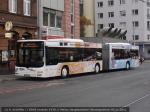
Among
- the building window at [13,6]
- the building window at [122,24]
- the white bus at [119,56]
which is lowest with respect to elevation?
the white bus at [119,56]

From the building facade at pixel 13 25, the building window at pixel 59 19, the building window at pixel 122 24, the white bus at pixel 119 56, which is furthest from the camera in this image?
the building window at pixel 122 24

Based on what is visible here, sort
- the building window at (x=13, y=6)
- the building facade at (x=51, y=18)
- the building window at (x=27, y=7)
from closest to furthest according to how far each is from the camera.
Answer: the building window at (x=13, y=6), the building window at (x=27, y=7), the building facade at (x=51, y=18)

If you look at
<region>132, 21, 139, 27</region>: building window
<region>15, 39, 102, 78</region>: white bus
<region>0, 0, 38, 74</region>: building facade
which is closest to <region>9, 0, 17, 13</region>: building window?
<region>0, 0, 38, 74</region>: building facade

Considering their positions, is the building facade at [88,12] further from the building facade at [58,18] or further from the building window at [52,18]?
the building window at [52,18]

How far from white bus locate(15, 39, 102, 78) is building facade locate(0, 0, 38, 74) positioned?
4.40m

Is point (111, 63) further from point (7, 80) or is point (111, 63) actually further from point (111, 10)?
point (111, 10)

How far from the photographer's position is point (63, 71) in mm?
30312

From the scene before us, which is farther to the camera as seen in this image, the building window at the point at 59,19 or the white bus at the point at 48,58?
the building window at the point at 59,19

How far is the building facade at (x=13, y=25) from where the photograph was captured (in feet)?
111

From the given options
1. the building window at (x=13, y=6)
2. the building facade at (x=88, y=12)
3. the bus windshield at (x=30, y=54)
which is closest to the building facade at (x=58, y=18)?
the building window at (x=13, y=6)

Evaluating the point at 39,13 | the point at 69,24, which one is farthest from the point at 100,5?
the point at 39,13

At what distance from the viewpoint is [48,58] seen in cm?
2838

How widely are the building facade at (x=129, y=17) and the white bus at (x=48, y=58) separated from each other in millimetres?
61638

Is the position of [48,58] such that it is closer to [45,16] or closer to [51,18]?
[45,16]
